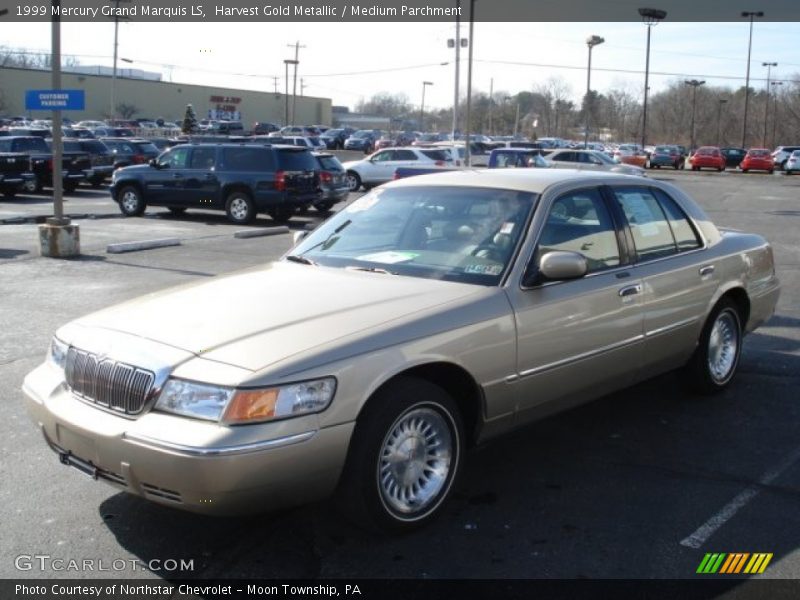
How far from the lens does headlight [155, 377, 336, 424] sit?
356 centimetres

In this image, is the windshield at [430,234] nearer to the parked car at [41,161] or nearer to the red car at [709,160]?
the parked car at [41,161]

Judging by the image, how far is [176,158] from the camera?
20.7 m

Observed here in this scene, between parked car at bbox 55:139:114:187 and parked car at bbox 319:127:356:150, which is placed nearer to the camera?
parked car at bbox 55:139:114:187


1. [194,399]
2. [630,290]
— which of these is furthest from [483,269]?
[194,399]

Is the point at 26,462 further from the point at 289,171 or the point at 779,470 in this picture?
the point at 289,171

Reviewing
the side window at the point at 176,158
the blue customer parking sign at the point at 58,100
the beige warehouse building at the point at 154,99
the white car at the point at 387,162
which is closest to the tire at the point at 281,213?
the side window at the point at 176,158

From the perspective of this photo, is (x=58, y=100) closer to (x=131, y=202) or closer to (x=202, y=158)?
(x=202, y=158)

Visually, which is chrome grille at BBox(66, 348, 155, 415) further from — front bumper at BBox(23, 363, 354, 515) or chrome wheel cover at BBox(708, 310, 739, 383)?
chrome wheel cover at BBox(708, 310, 739, 383)

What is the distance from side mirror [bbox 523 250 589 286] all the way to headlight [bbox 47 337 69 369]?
2391mm

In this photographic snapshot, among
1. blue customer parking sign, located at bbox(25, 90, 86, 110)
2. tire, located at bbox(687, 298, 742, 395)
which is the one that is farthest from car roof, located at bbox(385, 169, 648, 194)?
blue customer parking sign, located at bbox(25, 90, 86, 110)

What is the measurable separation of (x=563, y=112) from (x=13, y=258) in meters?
119

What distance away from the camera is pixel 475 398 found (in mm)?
4410

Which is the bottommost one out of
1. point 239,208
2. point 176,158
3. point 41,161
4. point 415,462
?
point 415,462

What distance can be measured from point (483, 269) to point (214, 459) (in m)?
1.92
